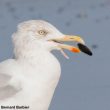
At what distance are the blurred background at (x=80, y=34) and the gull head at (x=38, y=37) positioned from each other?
4.46 feet

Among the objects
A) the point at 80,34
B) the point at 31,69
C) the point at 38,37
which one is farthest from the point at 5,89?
the point at 80,34

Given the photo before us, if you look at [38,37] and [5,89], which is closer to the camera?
[5,89]

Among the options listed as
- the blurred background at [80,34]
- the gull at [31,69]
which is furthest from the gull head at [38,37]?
the blurred background at [80,34]

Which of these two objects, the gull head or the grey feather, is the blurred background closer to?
the gull head

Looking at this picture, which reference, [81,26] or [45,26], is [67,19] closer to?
[81,26]

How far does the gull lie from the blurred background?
141 cm

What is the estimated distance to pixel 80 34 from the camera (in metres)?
10.1

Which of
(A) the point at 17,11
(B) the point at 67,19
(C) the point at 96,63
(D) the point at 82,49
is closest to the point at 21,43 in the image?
(D) the point at 82,49

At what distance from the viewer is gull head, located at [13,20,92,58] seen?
5.64 m

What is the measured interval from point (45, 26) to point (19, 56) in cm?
30

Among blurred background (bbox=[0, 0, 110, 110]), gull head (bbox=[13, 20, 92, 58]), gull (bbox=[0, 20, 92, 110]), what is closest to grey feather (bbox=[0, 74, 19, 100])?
gull (bbox=[0, 20, 92, 110])

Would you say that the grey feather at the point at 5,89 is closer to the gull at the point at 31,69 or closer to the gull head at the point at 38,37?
the gull at the point at 31,69

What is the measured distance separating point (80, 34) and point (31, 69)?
15.1 ft

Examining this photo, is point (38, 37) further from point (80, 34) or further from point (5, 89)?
point (80, 34)
